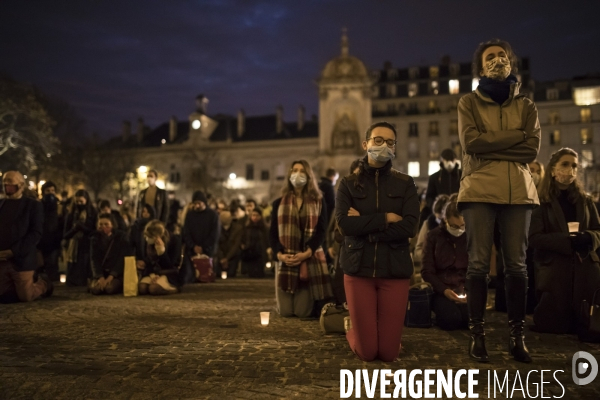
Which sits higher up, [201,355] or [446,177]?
[446,177]

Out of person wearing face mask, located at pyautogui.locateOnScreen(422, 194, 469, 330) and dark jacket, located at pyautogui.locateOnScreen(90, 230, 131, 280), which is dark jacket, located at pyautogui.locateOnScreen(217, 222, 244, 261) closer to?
dark jacket, located at pyautogui.locateOnScreen(90, 230, 131, 280)

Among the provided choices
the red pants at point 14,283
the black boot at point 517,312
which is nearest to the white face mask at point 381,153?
the black boot at point 517,312

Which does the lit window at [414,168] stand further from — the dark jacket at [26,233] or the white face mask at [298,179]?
the white face mask at [298,179]

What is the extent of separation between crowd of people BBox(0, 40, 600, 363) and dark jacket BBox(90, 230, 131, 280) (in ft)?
0.18

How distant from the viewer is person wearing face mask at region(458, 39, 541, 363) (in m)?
5.14

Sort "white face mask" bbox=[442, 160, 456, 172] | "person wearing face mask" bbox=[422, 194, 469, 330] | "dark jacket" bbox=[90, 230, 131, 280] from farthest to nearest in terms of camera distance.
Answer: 1. "dark jacket" bbox=[90, 230, 131, 280]
2. "white face mask" bbox=[442, 160, 456, 172]
3. "person wearing face mask" bbox=[422, 194, 469, 330]

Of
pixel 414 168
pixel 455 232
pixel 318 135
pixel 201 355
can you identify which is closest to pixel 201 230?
pixel 455 232

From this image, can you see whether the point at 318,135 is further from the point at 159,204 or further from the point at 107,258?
the point at 107,258

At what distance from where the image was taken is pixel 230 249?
1573 cm

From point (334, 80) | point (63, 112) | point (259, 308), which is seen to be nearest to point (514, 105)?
point (259, 308)

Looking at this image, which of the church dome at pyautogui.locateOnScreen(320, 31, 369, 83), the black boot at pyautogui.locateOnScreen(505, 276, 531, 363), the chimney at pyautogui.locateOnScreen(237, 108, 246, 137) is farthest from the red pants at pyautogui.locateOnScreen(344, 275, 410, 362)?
the chimney at pyautogui.locateOnScreen(237, 108, 246, 137)

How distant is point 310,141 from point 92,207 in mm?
61182

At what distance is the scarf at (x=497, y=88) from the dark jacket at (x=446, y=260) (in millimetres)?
2566

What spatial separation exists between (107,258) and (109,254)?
0.38ft
